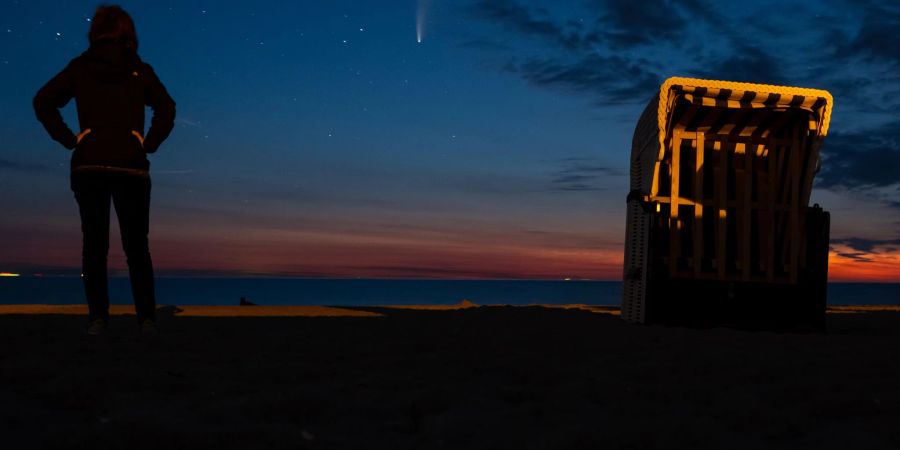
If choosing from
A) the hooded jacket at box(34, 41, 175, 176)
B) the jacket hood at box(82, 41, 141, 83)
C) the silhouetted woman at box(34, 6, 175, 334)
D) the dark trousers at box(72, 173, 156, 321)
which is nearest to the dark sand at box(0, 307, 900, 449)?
the dark trousers at box(72, 173, 156, 321)

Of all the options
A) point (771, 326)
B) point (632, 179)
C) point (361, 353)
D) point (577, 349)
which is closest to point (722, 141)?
point (632, 179)

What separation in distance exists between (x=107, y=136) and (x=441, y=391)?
3410 millimetres

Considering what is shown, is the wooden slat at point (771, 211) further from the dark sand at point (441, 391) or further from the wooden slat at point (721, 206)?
the dark sand at point (441, 391)

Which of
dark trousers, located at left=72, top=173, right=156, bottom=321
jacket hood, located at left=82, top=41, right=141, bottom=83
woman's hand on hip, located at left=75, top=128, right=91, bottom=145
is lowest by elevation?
dark trousers, located at left=72, top=173, right=156, bottom=321

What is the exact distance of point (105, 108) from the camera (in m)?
5.10

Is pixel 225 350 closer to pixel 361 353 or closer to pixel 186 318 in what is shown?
pixel 361 353

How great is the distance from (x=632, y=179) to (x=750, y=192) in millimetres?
1453

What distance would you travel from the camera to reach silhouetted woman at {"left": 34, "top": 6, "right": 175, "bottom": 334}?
508 centimetres

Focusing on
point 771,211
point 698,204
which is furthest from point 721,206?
point 771,211

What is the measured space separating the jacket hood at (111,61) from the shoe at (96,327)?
A: 1796 millimetres

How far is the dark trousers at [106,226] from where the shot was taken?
5098 millimetres

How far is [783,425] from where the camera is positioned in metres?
2.69

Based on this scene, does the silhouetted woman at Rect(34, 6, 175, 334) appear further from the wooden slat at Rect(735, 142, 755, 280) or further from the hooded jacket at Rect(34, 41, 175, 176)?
the wooden slat at Rect(735, 142, 755, 280)

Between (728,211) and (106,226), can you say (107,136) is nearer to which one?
(106,226)
